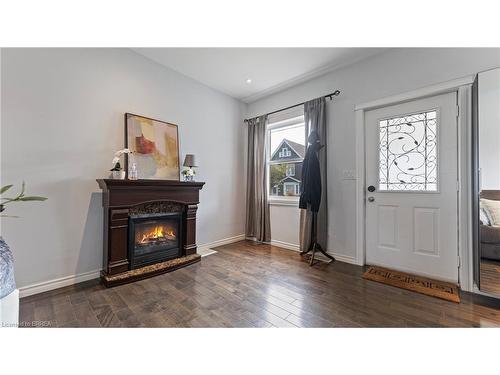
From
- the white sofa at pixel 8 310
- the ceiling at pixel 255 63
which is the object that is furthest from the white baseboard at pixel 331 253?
the white sofa at pixel 8 310

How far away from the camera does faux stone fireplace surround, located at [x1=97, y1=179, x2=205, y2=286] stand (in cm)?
203

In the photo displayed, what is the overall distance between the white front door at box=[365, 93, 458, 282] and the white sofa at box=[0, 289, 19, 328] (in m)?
3.24

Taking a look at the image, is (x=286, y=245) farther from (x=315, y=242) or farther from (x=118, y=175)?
(x=118, y=175)

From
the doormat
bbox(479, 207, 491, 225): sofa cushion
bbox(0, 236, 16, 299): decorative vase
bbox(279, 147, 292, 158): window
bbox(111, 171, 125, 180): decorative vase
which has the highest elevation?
bbox(279, 147, 292, 158): window

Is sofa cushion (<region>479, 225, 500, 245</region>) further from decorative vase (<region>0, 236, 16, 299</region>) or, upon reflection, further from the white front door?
decorative vase (<region>0, 236, 16, 299</region>)

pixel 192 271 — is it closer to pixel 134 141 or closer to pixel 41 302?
pixel 41 302

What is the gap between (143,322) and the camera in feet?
4.64

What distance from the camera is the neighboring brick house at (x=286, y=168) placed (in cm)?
328

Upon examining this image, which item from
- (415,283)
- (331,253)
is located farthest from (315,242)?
(415,283)

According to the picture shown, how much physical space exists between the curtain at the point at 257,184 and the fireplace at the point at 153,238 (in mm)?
1418

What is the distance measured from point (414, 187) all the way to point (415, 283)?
1066mm

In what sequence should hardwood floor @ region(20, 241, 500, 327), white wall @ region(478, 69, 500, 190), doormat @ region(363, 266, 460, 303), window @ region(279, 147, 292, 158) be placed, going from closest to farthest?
hardwood floor @ region(20, 241, 500, 327), white wall @ region(478, 69, 500, 190), doormat @ region(363, 266, 460, 303), window @ region(279, 147, 292, 158)

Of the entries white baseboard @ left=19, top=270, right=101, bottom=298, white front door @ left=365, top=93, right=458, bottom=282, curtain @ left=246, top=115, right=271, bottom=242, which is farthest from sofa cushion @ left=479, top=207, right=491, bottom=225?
white baseboard @ left=19, top=270, right=101, bottom=298
